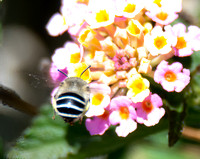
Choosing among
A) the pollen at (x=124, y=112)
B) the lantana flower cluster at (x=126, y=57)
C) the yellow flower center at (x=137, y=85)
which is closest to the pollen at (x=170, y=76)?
the lantana flower cluster at (x=126, y=57)

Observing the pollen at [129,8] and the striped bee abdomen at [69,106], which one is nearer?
the striped bee abdomen at [69,106]

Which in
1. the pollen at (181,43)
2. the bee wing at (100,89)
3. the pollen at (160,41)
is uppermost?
the pollen at (160,41)

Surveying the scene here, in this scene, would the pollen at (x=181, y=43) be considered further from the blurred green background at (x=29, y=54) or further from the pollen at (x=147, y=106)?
the blurred green background at (x=29, y=54)

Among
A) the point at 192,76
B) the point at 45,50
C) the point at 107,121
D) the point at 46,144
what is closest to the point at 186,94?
the point at 192,76

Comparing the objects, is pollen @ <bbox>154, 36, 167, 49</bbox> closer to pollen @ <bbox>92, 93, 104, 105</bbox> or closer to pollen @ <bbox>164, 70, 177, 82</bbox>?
pollen @ <bbox>164, 70, 177, 82</bbox>

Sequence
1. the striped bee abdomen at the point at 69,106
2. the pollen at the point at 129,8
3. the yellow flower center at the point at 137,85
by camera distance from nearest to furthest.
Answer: the striped bee abdomen at the point at 69,106
the yellow flower center at the point at 137,85
the pollen at the point at 129,8

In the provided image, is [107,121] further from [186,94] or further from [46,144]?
[46,144]

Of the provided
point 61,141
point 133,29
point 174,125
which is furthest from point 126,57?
point 61,141

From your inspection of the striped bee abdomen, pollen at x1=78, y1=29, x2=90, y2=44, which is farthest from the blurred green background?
the striped bee abdomen
